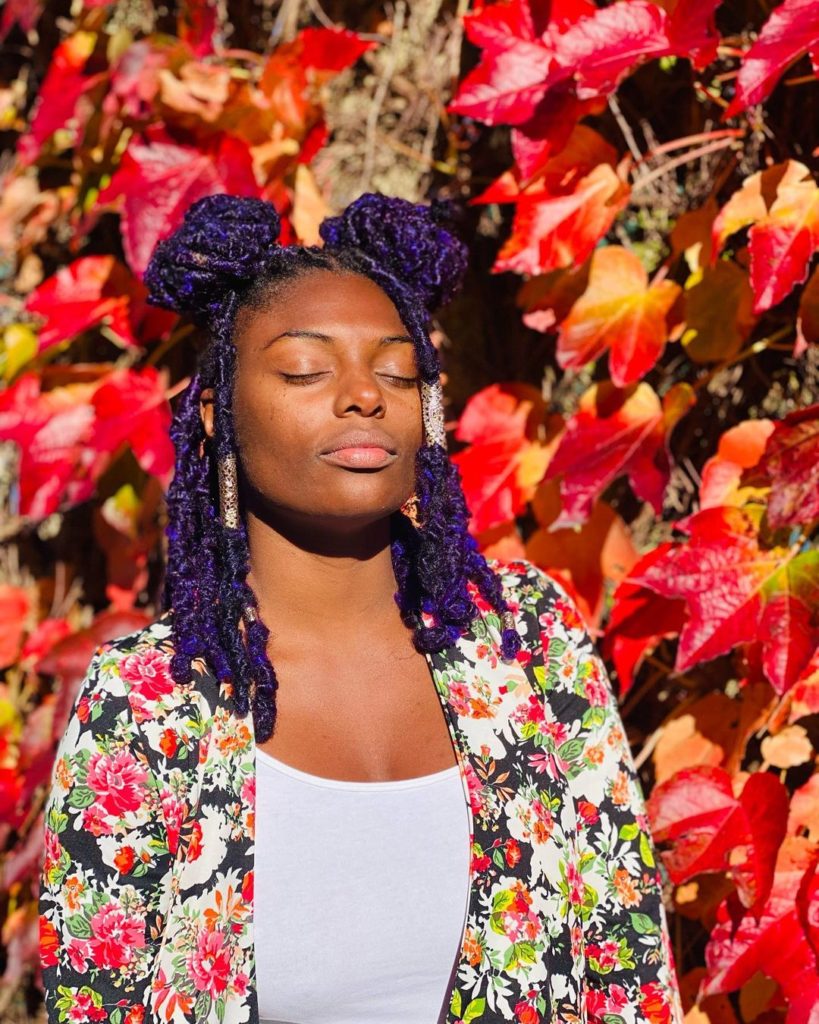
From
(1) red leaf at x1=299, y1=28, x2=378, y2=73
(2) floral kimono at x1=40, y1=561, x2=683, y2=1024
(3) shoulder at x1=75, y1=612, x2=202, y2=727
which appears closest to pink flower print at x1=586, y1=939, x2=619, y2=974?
(2) floral kimono at x1=40, y1=561, x2=683, y2=1024

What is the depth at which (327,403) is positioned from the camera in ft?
3.82

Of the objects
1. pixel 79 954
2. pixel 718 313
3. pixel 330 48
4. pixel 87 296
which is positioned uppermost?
pixel 330 48

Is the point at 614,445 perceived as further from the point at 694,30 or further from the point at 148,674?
the point at 148,674

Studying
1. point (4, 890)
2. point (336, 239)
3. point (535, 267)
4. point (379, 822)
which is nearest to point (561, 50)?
point (535, 267)

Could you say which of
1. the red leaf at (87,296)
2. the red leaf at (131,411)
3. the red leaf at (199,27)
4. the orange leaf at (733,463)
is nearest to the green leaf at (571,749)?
the orange leaf at (733,463)

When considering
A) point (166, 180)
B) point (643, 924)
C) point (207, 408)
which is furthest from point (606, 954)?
point (166, 180)

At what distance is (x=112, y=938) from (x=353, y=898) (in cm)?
23

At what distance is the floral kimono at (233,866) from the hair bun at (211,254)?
0.36 metres

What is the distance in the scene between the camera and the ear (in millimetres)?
1295

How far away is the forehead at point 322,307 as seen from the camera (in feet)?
3.96

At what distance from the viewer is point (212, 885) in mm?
1162

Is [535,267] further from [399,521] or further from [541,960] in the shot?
[541,960]

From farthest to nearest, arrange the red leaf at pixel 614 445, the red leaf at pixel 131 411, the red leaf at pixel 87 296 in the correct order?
the red leaf at pixel 87 296, the red leaf at pixel 131 411, the red leaf at pixel 614 445

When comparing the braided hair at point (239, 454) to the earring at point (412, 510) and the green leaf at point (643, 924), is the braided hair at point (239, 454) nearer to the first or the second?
the earring at point (412, 510)
